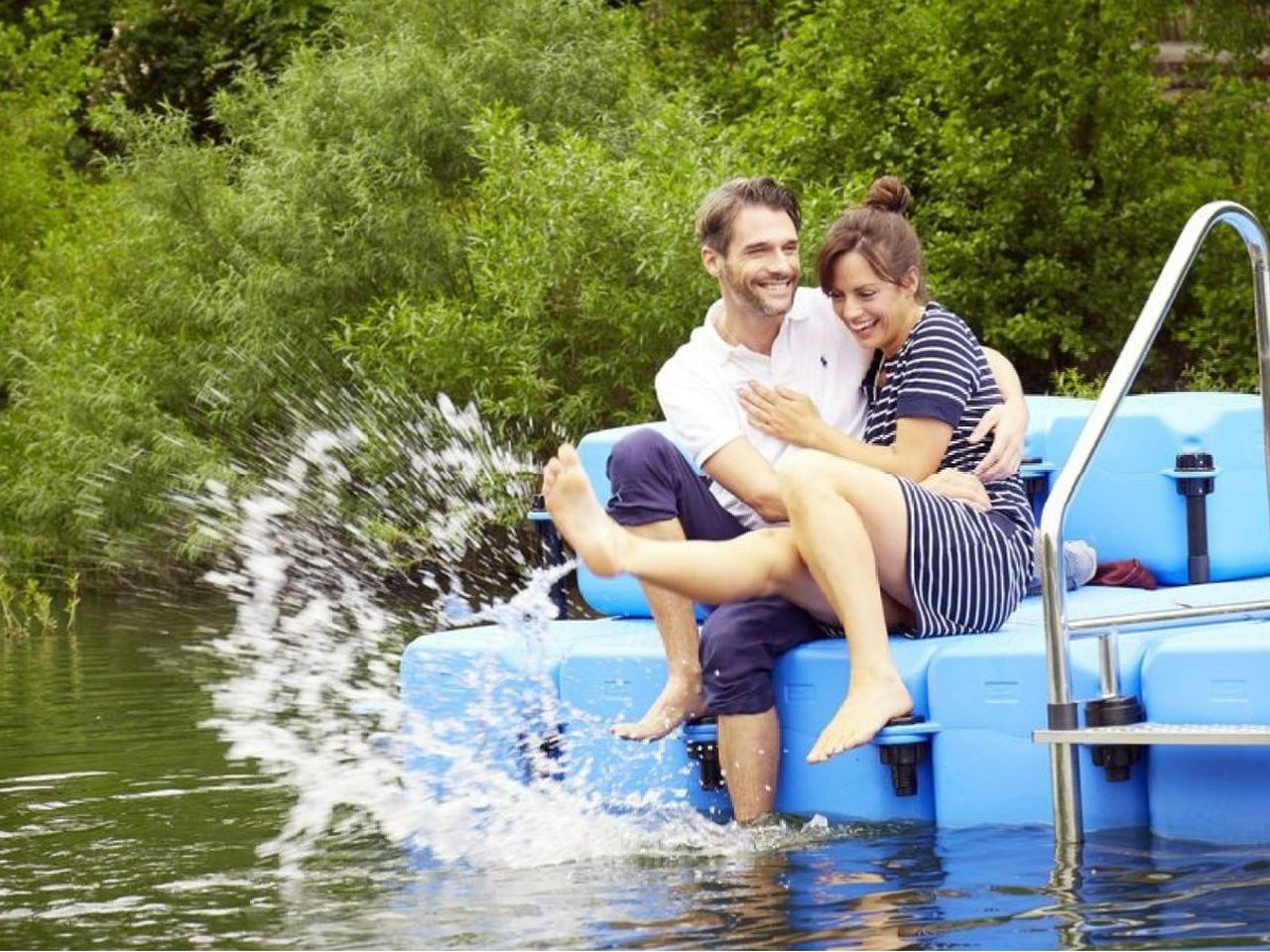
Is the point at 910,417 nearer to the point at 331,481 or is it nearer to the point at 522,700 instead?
the point at 522,700

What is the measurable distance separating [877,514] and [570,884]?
107 centimetres

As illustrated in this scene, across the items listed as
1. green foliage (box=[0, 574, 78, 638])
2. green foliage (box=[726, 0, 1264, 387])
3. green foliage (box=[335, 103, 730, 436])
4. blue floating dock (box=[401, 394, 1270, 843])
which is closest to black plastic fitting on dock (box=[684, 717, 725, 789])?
blue floating dock (box=[401, 394, 1270, 843])

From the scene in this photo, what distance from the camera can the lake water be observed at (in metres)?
4.36

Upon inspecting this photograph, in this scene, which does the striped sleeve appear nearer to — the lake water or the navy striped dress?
the navy striped dress

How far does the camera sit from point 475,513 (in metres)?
14.7

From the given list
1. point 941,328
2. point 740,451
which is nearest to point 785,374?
point 740,451

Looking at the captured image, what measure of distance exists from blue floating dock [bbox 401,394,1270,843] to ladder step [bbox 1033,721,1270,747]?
0.16 metres

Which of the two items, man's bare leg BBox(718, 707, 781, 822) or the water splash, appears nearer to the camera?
man's bare leg BBox(718, 707, 781, 822)

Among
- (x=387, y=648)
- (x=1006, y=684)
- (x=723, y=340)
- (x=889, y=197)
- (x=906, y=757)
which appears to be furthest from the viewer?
(x=387, y=648)

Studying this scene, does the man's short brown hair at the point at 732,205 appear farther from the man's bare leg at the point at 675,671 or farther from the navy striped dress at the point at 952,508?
the man's bare leg at the point at 675,671

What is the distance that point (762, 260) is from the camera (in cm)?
568

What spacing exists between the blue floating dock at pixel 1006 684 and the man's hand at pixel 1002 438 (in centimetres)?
37

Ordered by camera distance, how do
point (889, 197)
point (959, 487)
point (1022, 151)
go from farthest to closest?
point (1022, 151), point (889, 197), point (959, 487)

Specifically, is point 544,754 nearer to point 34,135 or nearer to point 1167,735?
point 1167,735
